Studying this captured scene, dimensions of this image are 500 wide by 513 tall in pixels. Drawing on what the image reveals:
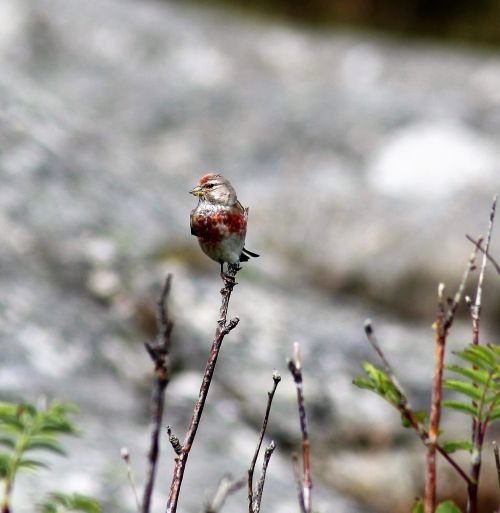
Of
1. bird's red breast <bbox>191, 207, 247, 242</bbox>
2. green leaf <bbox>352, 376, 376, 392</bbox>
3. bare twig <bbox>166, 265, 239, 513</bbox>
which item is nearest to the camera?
bare twig <bbox>166, 265, 239, 513</bbox>

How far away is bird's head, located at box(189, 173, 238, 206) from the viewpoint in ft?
6.82

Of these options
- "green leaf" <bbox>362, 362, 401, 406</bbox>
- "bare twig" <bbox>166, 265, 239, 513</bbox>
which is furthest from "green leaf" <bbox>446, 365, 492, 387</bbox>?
"bare twig" <bbox>166, 265, 239, 513</bbox>

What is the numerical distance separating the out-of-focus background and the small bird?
223 centimetres

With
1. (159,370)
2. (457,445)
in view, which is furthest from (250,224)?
(159,370)

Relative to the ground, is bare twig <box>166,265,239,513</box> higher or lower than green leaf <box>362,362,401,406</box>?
lower

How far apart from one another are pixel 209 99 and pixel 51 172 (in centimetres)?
270

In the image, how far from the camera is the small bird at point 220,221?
2.06 meters

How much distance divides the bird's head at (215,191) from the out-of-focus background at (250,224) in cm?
227

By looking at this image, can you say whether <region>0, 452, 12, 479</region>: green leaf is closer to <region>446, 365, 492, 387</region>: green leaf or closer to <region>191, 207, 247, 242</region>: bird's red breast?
<region>191, 207, 247, 242</region>: bird's red breast

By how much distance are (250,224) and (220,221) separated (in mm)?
6025

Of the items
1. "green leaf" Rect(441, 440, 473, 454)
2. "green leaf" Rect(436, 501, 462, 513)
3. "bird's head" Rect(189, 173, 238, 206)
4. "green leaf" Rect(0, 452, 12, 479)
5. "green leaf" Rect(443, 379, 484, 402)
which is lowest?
"green leaf" Rect(0, 452, 12, 479)

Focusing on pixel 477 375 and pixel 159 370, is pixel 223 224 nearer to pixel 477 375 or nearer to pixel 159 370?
pixel 477 375

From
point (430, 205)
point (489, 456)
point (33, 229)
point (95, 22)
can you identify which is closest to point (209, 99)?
point (95, 22)

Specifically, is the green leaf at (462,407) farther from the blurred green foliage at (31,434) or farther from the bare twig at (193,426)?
the blurred green foliage at (31,434)
